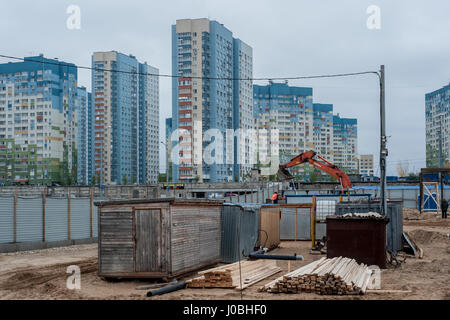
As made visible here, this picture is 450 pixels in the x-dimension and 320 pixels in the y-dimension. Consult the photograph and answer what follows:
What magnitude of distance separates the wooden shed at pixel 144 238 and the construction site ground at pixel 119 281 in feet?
1.65

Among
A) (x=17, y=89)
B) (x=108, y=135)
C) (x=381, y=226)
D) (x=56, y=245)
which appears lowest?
(x=56, y=245)

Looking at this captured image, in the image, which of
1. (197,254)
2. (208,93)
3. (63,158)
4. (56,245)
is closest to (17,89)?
(63,158)

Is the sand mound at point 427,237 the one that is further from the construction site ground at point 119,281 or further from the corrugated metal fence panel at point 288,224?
the corrugated metal fence panel at point 288,224

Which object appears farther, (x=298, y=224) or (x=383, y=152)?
(x=298, y=224)

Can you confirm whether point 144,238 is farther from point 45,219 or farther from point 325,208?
point 325,208

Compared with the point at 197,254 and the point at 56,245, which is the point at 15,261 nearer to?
the point at 56,245

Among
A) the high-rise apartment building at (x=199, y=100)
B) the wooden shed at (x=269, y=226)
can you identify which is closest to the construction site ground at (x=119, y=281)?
the wooden shed at (x=269, y=226)

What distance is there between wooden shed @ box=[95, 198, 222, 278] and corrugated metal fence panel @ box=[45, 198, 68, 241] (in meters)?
10.9

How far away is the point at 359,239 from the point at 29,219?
1484 cm

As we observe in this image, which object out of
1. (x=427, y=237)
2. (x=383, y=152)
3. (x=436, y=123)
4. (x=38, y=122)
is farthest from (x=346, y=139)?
(x=383, y=152)

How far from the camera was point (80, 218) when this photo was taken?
26.1 metres
